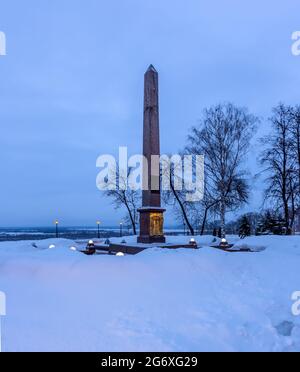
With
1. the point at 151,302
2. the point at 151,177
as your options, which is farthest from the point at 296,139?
the point at 151,302

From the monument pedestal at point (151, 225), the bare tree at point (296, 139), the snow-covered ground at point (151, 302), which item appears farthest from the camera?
the bare tree at point (296, 139)

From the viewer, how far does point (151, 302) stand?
6.18 m

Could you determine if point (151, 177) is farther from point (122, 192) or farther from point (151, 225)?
point (122, 192)

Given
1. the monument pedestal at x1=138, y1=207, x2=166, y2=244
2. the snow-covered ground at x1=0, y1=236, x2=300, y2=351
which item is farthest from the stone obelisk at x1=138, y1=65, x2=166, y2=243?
the snow-covered ground at x1=0, y1=236, x2=300, y2=351

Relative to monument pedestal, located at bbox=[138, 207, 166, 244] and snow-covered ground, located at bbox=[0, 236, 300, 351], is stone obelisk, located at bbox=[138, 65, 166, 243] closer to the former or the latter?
monument pedestal, located at bbox=[138, 207, 166, 244]

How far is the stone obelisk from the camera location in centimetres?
1627

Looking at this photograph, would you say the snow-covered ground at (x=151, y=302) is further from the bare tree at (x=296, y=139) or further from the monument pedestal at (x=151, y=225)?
the bare tree at (x=296, y=139)

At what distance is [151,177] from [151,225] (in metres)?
2.34

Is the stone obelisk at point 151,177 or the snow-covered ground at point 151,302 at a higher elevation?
the stone obelisk at point 151,177

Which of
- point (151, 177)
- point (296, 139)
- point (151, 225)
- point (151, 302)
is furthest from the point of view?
point (296, 139)

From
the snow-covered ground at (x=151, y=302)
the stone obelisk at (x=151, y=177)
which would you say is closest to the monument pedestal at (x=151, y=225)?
the stone obelisk at (x=151, y=177)

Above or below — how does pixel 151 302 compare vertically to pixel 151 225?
below

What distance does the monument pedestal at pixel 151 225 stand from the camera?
16.2m
